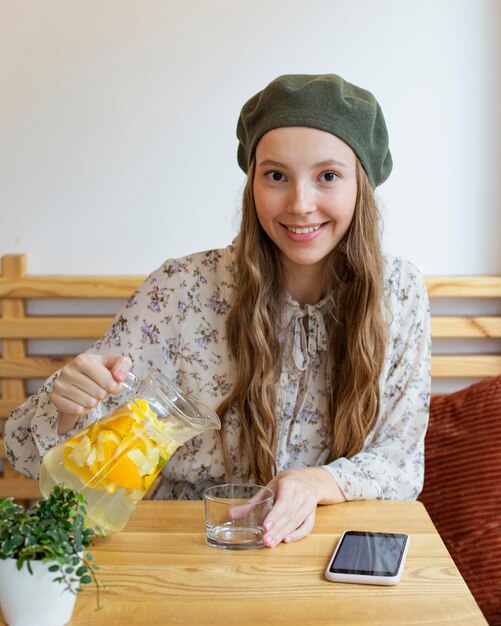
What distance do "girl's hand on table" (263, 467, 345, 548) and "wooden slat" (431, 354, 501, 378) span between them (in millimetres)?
826

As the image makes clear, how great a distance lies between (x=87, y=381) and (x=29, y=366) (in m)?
0.99

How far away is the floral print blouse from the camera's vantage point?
1.60m

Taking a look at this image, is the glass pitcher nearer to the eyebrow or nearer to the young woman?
the young woman

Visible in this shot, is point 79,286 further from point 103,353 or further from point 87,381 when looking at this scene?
point 87,381

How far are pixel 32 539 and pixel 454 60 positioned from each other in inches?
63.0

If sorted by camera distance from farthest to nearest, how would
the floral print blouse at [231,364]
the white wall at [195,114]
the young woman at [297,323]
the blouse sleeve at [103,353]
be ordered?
the white wall at [195,114]
the floral print blouse at [231,364]
the young woman at [297,323]
the blouse sleeve at [103,353]

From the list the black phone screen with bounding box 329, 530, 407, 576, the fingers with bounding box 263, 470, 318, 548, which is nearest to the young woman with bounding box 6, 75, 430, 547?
the fingers with bounding box 263, 470, 318, 548

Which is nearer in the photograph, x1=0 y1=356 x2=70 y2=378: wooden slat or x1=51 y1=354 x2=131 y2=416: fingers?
x1=51 y1=354 x2=131 y2=416: fingers

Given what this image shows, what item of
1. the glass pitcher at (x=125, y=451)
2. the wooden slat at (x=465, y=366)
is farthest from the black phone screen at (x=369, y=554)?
the wooden slat at (x=465, y=366)

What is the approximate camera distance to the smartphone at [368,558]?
1052 mm

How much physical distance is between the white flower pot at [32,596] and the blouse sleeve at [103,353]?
469 mm

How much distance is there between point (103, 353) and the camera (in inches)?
62.1

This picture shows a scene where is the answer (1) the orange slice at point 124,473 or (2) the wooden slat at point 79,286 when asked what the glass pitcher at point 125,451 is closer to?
(1) the orange slice at point 124,473

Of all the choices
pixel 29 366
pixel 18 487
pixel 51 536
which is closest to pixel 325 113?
pixel 51 536
